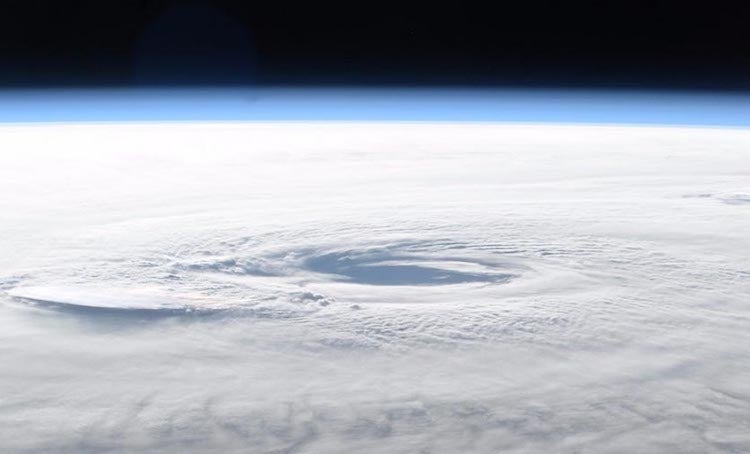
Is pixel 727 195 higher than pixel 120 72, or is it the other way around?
pixel 120 72

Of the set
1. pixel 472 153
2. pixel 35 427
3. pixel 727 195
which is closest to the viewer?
pixel 35 427

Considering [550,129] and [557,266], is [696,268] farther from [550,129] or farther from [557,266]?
[550,129]

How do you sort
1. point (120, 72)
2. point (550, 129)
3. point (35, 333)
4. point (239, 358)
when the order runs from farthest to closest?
point (550, 129)
point (120, 72)
point (35, 333)
point (239, 358)

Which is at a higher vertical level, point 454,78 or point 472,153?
point 454,78

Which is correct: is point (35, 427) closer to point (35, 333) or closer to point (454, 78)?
point (35, 333)

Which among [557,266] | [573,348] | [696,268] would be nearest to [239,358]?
[573,348]

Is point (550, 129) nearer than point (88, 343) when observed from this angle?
No

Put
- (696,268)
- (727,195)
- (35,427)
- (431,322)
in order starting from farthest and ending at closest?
(727,195)
(696,268)
(431,322)
(35,427)

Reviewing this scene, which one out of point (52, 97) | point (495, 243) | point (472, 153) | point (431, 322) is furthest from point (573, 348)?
point (472, 153)

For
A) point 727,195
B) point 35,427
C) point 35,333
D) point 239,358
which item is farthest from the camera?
point 727,195
